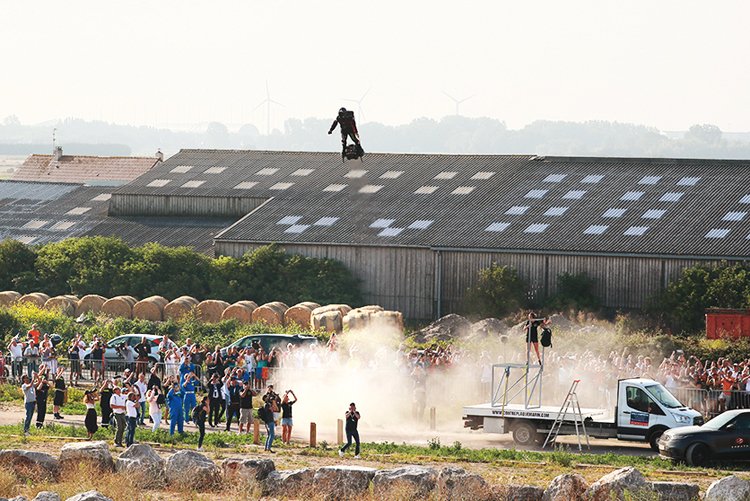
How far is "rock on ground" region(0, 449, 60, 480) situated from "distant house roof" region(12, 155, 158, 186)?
2562 inches

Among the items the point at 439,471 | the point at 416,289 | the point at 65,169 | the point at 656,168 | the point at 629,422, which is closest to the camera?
the point at 439,471

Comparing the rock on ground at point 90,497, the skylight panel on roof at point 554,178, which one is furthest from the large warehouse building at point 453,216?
the rock on ground at point 90,497

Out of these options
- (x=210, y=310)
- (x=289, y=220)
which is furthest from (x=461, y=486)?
(x=289, y=220)

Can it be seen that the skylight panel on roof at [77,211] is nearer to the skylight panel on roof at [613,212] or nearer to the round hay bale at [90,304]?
the round hay bale at [90,304]

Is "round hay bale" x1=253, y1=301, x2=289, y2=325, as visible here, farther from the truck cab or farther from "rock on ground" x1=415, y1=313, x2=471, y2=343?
the truck cab

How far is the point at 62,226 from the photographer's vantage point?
74.9 m

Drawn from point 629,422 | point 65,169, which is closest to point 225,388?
point 629,422

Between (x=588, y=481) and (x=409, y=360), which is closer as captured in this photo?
(x=588, y=481)

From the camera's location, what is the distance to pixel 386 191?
7050 cm

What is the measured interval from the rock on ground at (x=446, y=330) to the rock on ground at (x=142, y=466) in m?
23.2

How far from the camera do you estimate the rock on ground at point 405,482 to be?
2756 centimetres

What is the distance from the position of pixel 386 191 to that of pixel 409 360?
1063 inches

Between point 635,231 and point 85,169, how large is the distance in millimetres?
50796

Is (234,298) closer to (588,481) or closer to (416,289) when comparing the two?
(416,289)
